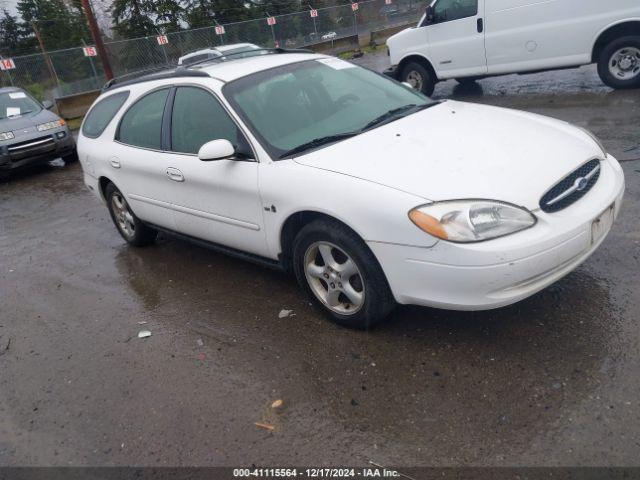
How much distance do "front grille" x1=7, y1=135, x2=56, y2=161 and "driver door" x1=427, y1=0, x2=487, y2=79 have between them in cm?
721

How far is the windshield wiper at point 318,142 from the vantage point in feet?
11.2

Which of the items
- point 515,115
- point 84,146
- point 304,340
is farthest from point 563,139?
point 84,146

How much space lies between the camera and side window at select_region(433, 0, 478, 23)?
854cm

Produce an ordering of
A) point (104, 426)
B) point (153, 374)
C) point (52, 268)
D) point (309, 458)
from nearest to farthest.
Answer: point (309, 458) < point (104, 426) < point (153, 374) < point (52, 268)

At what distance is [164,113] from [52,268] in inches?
84.0

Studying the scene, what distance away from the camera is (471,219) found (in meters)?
2.63

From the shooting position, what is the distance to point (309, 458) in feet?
8.14

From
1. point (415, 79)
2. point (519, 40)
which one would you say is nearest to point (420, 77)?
point (415, 79)

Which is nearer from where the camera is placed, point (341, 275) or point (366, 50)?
point (341, 275)

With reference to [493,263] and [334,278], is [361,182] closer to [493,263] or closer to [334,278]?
[334,278]

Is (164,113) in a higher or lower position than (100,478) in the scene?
higher

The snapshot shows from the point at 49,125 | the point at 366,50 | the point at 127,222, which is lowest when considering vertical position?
the point at 366,50

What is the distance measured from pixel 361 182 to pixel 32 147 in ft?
29.2

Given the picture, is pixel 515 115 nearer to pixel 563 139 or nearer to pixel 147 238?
pixel 563 139
